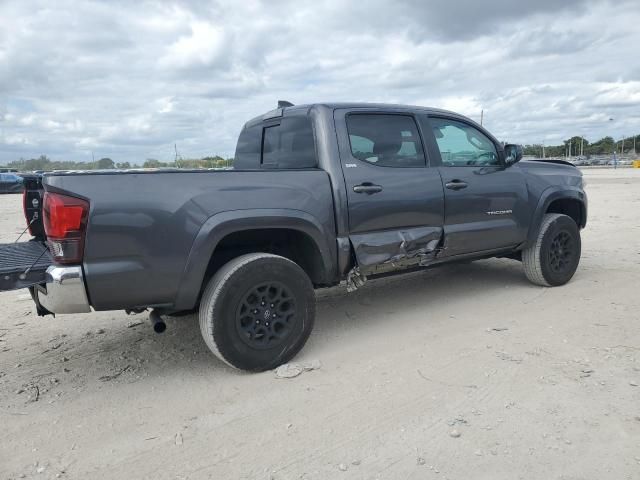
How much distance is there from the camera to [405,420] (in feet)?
9.48

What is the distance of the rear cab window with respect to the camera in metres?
4.19

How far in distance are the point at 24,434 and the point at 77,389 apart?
0.55m

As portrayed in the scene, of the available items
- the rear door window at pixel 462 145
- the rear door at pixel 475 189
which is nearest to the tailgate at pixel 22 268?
the rear door at pixel 475 189

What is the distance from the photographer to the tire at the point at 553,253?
539 cm

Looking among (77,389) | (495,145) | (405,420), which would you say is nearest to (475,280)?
(495,145)

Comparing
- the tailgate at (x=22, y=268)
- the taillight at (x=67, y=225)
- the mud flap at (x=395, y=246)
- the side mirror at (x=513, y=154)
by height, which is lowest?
the mud flap at (x=395, y=246)

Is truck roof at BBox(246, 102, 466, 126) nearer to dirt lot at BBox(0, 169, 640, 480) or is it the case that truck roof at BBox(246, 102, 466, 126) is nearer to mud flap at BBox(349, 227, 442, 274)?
mud flap at BBox(349, 227, 442, 274)

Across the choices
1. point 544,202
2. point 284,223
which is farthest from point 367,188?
point 544,202

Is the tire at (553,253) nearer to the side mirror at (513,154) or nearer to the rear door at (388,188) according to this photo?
the side mirror at (513,154)

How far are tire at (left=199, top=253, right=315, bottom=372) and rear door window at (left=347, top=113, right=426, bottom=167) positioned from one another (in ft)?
3.98

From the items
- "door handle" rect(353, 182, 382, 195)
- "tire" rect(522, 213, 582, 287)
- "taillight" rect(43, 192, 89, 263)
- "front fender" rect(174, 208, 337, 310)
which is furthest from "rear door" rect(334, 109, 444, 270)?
"taillight" rect(43, 192, 89, 263)

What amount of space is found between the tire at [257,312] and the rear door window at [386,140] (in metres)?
1.21

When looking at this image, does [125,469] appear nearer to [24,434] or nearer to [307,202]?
[24,434]

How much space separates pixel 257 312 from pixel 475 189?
246cm
